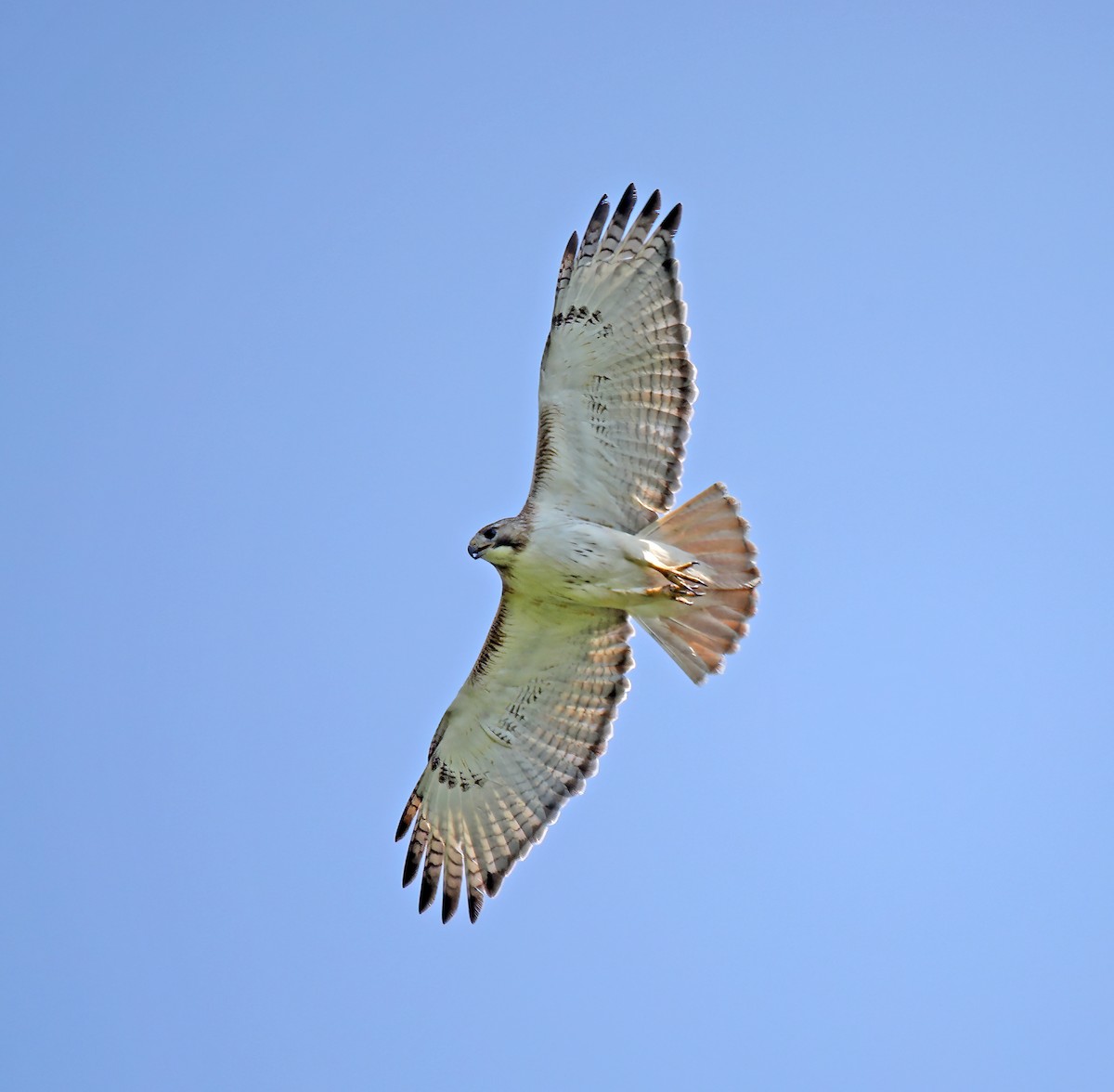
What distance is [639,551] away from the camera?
10.3 metres

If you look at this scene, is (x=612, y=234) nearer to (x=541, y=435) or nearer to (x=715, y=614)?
(x=541, y=435)

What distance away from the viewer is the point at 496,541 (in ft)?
33.9

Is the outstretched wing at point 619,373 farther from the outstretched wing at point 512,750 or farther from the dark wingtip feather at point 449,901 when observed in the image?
the dark wingtip feather at point 449,901

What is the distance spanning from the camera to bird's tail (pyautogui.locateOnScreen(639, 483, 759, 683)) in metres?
10.5

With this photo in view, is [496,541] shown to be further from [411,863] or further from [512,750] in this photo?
[411,863]

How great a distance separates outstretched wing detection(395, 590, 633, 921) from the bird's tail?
505mm

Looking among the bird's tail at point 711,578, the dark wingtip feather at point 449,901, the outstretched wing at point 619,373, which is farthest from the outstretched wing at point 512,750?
the outstretched wing at point 619,373

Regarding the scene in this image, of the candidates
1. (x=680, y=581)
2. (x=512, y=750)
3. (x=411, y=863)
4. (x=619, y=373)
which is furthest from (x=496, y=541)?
(x=411, y=863)

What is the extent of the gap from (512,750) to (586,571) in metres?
1.50

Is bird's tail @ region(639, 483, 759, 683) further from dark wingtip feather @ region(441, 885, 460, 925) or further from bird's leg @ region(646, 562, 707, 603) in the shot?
dark wingtip feather @ region(441, 885, 460, 925)

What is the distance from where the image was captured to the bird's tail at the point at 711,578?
1048 centimetres

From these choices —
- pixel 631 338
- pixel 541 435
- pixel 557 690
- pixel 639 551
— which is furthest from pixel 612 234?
pixel 557 690

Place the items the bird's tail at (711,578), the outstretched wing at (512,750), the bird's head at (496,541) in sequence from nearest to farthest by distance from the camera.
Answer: the bird's head at (496,541) → the bird's tail at (711,578) → the outstretched wing at (512,750)

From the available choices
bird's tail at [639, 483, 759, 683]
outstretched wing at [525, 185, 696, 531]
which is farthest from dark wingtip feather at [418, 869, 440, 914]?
outstretched wing at [525, 185, 696, 531]
